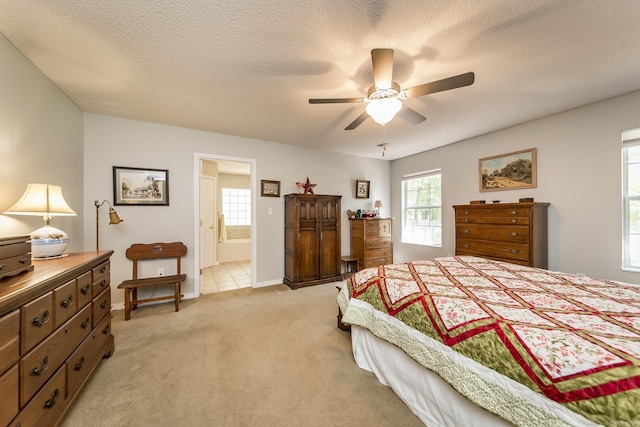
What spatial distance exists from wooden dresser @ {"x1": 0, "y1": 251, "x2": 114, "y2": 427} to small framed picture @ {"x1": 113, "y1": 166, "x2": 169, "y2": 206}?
5.60 ft

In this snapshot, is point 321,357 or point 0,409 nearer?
point 0,409

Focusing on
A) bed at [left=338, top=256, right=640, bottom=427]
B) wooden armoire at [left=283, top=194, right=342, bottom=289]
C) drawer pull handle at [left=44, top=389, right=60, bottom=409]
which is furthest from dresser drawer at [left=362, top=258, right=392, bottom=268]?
drawer pull handle at [left=44, top=389, right=60, bottom=409]

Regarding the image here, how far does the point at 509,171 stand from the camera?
3580 mm

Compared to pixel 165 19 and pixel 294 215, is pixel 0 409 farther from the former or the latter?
pixel 294 215

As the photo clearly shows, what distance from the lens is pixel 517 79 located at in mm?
2273

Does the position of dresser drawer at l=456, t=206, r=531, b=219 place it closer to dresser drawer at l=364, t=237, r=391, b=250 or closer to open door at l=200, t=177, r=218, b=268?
dresser drawer at l=364, t=237, r=391, b=250

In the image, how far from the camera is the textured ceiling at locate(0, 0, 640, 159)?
1.51m

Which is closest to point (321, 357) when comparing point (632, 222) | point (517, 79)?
point (517, 79)

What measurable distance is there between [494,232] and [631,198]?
128 cm

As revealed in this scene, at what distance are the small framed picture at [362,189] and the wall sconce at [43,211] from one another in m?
4.37

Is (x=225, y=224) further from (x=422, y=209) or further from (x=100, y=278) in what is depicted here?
(x=422, y=209)

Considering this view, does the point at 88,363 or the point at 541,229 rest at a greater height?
the point at 541,229

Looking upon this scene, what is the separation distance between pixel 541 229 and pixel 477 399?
293cm

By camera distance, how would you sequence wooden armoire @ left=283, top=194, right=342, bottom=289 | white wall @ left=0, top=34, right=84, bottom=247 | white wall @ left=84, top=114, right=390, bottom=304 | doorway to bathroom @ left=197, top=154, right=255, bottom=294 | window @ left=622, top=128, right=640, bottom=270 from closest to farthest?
white wall @ left=0, top=34, right=84, bottom=247, window @ left=622, top=128, right=640, bottom=270, white wall @ left=84, top=114, right=390, bottom=304, wooden armoire @ left=283, top=194, right=342, bottom=289, doorway to bathroom @ left=197, top=154, right=255, bottom=294
